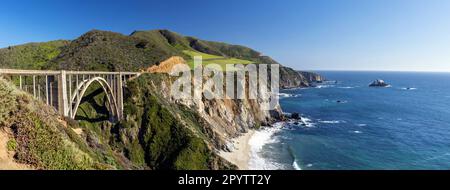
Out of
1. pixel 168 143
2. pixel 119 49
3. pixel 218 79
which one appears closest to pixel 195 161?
pixel 168 143

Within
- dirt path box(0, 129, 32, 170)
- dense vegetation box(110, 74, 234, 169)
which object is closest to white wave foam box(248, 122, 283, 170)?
dense vegetation box(110, 74, 234, 169)

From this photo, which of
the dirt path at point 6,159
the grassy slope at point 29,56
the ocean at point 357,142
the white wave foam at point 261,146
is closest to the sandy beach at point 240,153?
the white wave foam at point 261,146

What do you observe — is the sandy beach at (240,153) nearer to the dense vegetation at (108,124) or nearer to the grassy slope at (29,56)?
the dense vegetation at (108,124)

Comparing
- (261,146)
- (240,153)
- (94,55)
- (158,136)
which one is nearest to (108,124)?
(158,136)

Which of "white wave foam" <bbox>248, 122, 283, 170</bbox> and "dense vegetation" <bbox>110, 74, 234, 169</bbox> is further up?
"dense vegetation" <bbox>110, 74, 234, 169</bbox>

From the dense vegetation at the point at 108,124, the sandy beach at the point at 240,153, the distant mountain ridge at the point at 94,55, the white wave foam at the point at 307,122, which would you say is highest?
the distant mountain ridge at the point at 94,55

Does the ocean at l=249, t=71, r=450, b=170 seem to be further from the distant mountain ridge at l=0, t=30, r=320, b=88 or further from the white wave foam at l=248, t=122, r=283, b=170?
the distant mountain ridge at l=0, t=30, r=320, b=88

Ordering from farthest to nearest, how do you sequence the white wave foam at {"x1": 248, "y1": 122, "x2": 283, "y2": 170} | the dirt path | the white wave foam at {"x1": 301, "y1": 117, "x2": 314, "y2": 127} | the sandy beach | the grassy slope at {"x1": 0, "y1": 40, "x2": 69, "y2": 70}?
the grassy slope at {"x1": 0, "y1": 40, "x2": 69, "y2": 70} → the white wave foam at {"x1": 301, "y1": 117, "x2": 314, "y2": 127} → the sandy beach → the white wave foam at {"x1": 248, "y1": 122, "x2": 283, "y2": 170} → the dirt path
